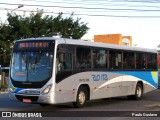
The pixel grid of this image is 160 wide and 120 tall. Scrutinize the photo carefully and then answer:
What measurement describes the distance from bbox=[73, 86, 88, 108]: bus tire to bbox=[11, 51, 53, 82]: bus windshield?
197 cm

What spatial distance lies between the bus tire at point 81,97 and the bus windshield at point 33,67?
1.97m

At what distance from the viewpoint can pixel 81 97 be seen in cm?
1689

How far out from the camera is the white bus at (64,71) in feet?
50.4

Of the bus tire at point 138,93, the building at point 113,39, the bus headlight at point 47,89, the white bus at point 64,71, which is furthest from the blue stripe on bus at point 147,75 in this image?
the building at point 113,39

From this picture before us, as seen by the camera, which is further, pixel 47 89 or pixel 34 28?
pixel 34 28

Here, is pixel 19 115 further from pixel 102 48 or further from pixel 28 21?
pixel 28 21

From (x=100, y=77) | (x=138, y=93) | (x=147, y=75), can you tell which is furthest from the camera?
(x=147, y=75)

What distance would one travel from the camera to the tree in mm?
50241

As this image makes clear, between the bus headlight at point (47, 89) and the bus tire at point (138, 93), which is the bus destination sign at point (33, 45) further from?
the bus tire at point (138, 93)

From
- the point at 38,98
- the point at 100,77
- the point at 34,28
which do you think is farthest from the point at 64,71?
the point at 34,28

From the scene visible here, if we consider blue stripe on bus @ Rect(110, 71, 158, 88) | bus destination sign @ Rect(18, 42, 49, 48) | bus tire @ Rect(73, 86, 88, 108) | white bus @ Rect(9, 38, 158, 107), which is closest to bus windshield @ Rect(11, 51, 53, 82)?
white bus @ Rect(9, 38, 158, 107)

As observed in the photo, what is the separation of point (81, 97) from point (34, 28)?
35644 mm

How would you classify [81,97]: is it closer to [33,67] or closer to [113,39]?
[33,67]

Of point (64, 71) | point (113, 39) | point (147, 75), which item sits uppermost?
point (113, 39)
